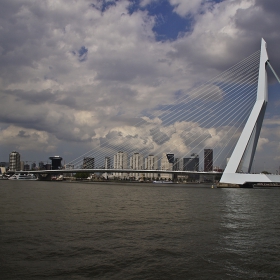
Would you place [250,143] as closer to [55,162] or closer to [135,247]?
[135,247]

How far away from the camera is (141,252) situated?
241 inches

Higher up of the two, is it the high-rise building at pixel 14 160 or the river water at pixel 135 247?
the high-rise building at pixel 14 160

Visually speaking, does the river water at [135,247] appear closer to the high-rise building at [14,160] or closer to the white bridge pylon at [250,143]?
the white bridge pylon at [250,143]

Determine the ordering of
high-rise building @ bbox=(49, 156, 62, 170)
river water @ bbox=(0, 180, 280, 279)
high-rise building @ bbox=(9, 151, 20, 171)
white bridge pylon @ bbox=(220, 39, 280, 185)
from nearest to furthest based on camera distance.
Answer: river water @ bbox=(0, 180, 280, 279), white bridge pylon @ bbox=(220, 39, 280, 185), high-rise building @ bbox=(49, 156, 62, 170), high-rise building @ bbox=(9, 151, 20, 171)

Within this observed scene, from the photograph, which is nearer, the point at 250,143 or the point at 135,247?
the point at 135,247

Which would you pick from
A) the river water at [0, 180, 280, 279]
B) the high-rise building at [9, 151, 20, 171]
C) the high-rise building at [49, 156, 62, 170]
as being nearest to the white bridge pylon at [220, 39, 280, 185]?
the river water at [0, 180, 280, 279]

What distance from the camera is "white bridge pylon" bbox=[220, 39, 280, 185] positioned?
2852 cm

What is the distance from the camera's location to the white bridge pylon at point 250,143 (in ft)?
93.6

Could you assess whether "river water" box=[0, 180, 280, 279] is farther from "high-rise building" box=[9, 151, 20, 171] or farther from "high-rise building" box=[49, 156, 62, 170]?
"high-rise building" box=[9, 151, 20, 171]

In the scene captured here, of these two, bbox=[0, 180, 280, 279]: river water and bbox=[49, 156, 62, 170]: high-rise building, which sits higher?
bbox=[49, 156, 62, 170]: high-rise building

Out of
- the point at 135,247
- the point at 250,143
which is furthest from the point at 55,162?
the point at 135,247

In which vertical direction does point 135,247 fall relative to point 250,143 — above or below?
below

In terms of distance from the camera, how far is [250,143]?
1157 inches

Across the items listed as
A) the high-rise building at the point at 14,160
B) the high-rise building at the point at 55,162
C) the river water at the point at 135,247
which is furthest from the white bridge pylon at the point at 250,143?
the high-rise building at the point at 14,160
